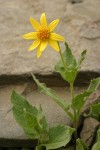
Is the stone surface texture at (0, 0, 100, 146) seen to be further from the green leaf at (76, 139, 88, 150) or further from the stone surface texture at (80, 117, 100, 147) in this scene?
the green leaf at (76, 139, 88, 150)

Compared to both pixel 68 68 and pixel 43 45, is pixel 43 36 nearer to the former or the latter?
pixel 43 45

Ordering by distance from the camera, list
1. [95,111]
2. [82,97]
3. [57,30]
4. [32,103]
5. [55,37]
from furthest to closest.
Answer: [57,30], [32,103], [95,111], [82,97], [55,37]

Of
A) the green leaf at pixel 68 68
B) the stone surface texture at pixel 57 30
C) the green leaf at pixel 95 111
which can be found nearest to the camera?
the green leaf at pixel 68 68

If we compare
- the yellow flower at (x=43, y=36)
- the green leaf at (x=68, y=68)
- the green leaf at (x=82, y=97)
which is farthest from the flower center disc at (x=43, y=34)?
the green leaf at (x=82, y=97)

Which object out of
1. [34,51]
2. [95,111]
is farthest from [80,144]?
[34,51]

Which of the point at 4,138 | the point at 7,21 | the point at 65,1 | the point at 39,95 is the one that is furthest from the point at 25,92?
the point at 65,1

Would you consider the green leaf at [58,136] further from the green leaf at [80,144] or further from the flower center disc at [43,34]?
the flower center disc at [43,34]

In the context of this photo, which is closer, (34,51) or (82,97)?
(82,97)
